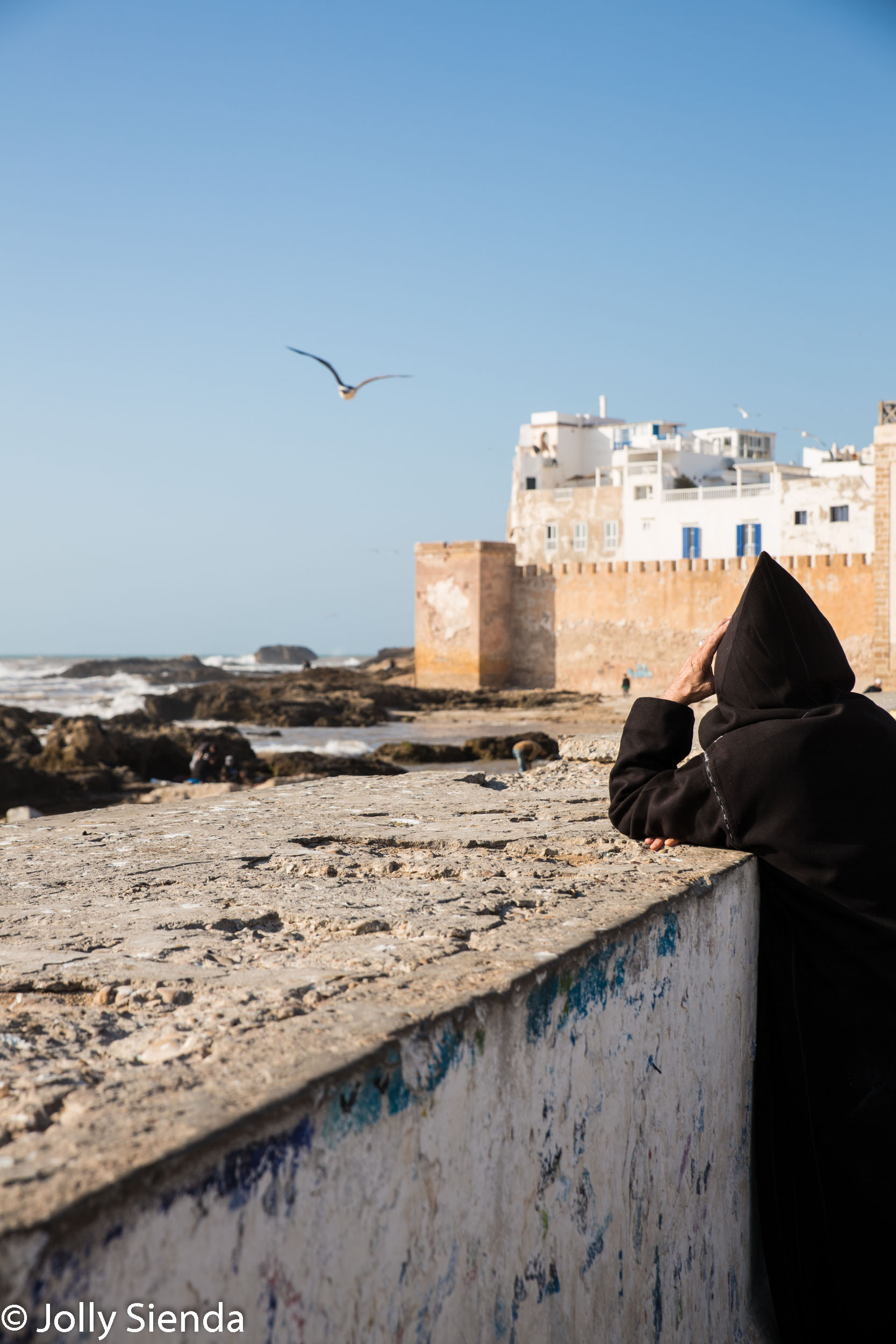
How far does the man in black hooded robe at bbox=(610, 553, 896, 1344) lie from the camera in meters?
1.50

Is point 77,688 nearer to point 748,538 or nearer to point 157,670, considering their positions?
point 157,670

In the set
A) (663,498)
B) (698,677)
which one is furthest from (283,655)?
(698,677)

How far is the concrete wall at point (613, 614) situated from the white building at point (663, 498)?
346 centimetres

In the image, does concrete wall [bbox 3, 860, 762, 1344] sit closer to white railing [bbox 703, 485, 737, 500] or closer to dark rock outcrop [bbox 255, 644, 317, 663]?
white railing [bbox 703, 485, 737, 500]

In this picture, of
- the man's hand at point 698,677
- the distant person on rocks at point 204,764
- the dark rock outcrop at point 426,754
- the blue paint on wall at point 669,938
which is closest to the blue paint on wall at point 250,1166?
the blue paint on wall at point 669,938

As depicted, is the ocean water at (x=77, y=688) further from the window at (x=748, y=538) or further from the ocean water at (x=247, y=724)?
the window at (x=748, y=538)

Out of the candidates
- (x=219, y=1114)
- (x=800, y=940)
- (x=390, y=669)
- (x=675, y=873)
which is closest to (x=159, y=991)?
(x=219, y=1114)

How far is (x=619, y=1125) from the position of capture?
4.19 ft

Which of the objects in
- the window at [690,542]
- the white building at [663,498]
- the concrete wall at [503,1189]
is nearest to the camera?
the concrete wall at [503,1189]

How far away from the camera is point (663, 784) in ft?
5.97

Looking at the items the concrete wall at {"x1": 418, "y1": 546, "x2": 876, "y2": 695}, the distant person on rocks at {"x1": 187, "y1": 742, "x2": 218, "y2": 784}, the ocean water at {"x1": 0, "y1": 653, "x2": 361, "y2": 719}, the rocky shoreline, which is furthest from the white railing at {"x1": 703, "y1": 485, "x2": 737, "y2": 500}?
the distant person on rocks at {"x1": 187, "y1": 742, "x2": 218, "y2": 784}

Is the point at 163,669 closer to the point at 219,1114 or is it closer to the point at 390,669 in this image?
the point at 390,669

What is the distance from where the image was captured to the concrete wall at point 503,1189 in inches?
27.9

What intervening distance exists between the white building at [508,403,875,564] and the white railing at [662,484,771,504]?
31 millimetres
